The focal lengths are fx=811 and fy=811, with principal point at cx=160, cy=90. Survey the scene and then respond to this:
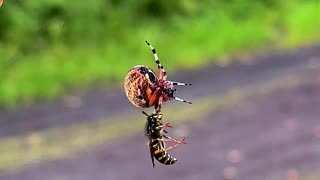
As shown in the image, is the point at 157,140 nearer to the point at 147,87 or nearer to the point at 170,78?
the point at 147,87

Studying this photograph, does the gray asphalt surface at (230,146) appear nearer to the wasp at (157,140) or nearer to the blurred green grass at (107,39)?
the blurred green grass at (107,39)

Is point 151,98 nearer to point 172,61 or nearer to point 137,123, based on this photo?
point 137,123

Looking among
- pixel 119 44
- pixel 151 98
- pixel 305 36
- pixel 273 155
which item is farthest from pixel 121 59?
pixel 151 98

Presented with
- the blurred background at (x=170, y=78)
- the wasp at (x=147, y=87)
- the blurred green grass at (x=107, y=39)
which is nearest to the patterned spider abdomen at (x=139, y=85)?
the wasp at (x=147, y=87)

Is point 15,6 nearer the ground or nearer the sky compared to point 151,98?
nearer the sky

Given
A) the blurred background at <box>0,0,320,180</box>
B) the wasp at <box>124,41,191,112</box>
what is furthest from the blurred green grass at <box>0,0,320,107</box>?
the wasp at <box>124,41,191,112</box>

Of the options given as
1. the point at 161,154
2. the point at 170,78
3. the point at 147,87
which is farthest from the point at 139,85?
the point at 170,78
